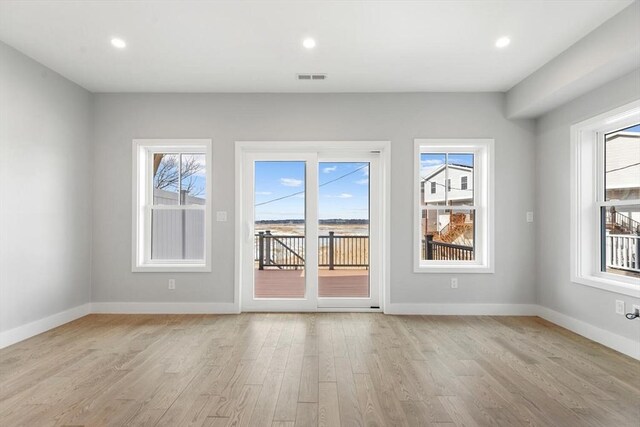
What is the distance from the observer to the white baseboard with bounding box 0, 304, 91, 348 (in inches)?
134

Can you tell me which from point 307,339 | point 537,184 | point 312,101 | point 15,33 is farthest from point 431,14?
point 15,33

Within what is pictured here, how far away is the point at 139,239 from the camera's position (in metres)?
4.62

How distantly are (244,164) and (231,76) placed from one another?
1.09m

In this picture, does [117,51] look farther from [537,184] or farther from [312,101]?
[537,184]

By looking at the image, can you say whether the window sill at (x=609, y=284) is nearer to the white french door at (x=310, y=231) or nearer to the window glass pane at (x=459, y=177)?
the window glass pane at (x=459, y=177)

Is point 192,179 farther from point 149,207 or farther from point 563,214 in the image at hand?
point 563,214

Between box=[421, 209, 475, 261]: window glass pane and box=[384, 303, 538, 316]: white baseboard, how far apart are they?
0.61 m

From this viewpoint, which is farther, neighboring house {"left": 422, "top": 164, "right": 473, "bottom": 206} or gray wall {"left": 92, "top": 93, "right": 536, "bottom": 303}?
neighboring house {"left": 422, "top": 164, "right": 473, "bottom": 206}

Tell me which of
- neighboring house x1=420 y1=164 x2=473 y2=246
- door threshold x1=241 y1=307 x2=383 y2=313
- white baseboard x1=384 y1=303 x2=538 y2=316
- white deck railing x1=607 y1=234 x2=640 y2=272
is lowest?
door threshold x1=241 y1=307 x2=383 y2=313

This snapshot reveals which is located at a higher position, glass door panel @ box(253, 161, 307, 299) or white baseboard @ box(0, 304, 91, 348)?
glass door panel @ box(253, 161, 307, 299)

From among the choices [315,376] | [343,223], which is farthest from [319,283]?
[315,376]

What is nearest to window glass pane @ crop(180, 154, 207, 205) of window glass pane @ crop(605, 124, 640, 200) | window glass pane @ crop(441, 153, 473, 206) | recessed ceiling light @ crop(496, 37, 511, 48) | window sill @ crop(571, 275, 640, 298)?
window glass pane @ crop(441, 153, 473, 206)

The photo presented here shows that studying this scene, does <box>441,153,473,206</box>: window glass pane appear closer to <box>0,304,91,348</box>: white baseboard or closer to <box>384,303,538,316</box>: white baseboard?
<box>384,303,538,316</box>: white baseboard

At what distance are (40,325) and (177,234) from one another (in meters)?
1.68
